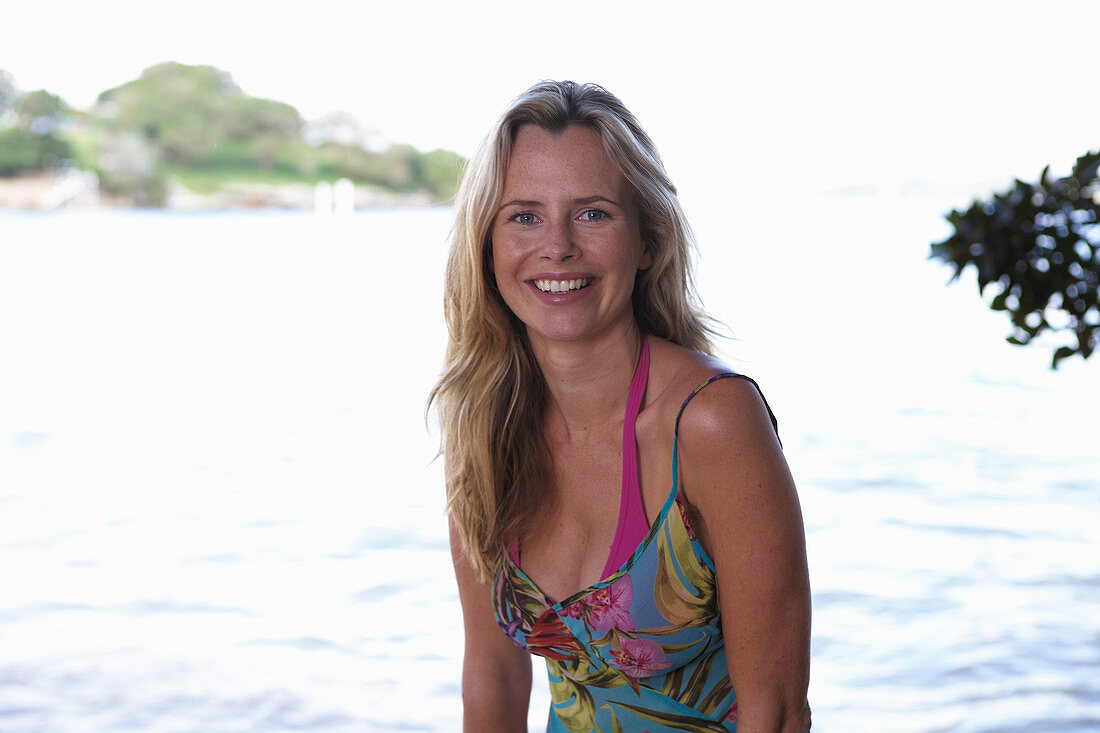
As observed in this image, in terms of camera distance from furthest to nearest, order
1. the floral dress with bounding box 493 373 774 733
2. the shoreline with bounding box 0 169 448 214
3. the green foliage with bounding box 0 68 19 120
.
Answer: the green foliage with bounding box 0 68 19 120 < the shoreline with bounding box 0 169 448 214 < the floral dress with bounding box 493 373 774 733

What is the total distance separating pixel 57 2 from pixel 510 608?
41.2m

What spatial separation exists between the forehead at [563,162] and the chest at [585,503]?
0.44 m

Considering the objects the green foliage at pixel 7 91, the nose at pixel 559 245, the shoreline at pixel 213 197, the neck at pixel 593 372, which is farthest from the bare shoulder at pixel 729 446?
the green foliage at pixel 7 91

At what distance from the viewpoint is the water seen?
13.6 feet

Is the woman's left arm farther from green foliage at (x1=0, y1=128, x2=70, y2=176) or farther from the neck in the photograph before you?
green foliage at (x1=0, y1=128, x2=70, y2=176)

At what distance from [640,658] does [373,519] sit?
4.58m

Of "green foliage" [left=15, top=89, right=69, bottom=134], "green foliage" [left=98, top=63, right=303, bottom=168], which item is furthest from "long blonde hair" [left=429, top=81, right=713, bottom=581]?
"green foliage" [left=15, top=89, right=69, bottom=134]

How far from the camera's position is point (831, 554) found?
5555 millimetres

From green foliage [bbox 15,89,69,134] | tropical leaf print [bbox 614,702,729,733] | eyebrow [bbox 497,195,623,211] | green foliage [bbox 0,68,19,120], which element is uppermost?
green foliage [bbox 0,68,19,120]

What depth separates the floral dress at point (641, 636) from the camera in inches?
73.5

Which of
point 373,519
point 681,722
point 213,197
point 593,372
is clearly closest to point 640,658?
point 681,722

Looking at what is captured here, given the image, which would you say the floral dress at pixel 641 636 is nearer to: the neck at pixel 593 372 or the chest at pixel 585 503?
the chest at pixel 585 503

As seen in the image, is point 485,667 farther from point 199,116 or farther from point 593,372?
point 199,116

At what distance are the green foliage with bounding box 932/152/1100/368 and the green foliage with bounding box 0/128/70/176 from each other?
3331 cm
